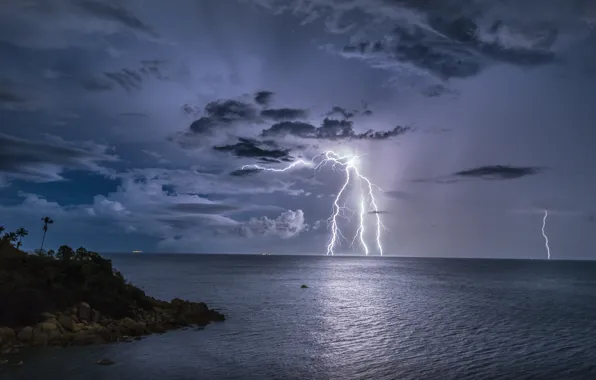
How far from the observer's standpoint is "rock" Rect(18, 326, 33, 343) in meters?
35.6

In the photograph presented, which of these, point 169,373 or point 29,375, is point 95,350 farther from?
point 169,373

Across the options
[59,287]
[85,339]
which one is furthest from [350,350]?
[59,287]

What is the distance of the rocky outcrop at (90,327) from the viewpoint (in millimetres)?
35844

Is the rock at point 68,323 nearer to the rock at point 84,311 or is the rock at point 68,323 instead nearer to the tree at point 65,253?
the rock at point 84,311

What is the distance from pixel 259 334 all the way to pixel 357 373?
16546mm

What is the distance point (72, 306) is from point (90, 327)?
188 inches

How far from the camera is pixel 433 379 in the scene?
28766mm

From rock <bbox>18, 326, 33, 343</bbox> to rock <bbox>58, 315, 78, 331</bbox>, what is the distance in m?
2.80

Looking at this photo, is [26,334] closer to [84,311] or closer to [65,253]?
[84,311]

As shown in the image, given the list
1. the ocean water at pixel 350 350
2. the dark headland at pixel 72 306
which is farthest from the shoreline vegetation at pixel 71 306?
the ocean water at pixel 350 350

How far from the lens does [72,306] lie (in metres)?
42.0

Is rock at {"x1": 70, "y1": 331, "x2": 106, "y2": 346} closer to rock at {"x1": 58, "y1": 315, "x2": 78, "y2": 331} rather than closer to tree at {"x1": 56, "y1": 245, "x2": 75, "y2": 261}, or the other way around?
rock at {"x1": 58, "y1": 315, "x2": 78, "y2": 331}

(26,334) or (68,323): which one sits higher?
(68,323)

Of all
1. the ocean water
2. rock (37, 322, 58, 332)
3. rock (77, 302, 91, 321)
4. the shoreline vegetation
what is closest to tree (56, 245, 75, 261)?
the shoreline vegetation
